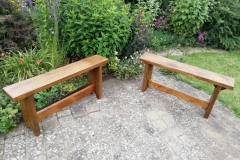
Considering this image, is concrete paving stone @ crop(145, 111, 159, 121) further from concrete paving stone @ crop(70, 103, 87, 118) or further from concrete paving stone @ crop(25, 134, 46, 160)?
concrete paving stone @ crop(25, 134, 46, 160)

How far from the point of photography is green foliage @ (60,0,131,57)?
2.96 m

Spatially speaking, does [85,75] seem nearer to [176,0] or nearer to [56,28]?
[56,28]

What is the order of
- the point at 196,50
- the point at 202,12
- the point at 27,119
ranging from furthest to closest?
1. the point at 196,50
2. the point at 202,12
3. the point at 27,119

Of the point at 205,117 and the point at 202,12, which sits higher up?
the point at 202,12

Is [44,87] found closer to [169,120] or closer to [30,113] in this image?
[30,113]

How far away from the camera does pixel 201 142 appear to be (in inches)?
97.3

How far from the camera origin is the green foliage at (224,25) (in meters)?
4.81

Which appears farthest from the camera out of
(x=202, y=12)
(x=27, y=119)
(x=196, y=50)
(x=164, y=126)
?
(x=196, y=50)

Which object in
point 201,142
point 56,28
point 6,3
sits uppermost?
point 6,3

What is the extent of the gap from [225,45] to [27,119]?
4762mm

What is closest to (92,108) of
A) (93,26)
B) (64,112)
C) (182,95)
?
(64,112)

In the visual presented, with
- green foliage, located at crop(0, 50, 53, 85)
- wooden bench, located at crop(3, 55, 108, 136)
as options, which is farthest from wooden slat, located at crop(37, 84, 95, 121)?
green foliage, located at crop(0, 50, 53, 85)

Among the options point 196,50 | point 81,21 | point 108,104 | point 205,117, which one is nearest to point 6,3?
point 81,21

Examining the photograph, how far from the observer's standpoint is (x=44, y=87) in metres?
2.14
